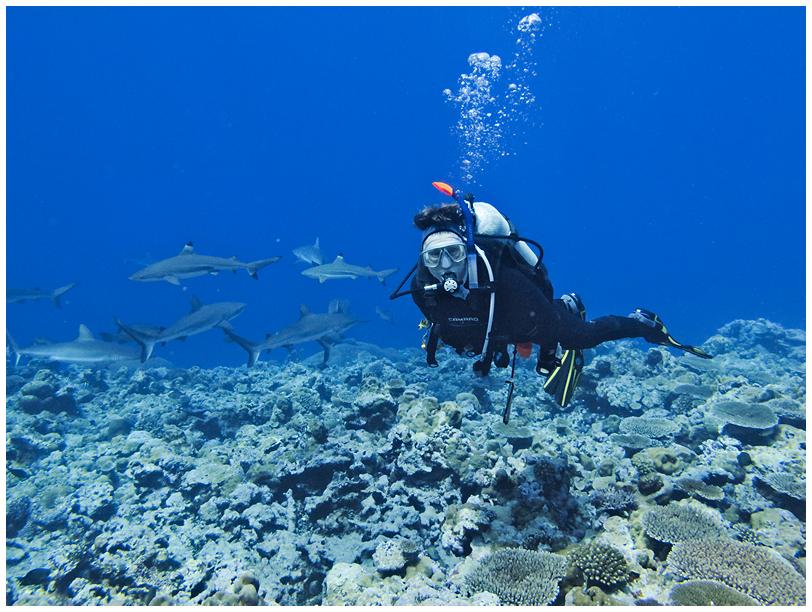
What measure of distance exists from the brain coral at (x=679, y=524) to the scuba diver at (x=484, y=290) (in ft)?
5.78

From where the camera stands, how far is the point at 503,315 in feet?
12.6

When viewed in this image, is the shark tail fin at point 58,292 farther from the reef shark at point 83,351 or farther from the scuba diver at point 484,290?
the scuba diver at point 484,290

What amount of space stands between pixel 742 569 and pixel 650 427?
13.2 feet

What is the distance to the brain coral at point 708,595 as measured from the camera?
319 cm

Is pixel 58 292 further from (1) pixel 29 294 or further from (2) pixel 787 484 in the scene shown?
(2) pixel 787 484

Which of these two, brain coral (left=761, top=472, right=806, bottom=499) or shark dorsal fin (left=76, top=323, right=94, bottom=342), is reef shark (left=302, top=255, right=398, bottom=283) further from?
brain coral (left=761, top=472, right=806, bottom=499)

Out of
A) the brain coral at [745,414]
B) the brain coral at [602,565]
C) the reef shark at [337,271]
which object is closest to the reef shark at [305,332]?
the reef shark at [337,271]

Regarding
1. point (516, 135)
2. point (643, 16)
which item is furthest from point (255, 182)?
point (643, 16)

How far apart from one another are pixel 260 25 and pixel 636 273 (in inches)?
5340

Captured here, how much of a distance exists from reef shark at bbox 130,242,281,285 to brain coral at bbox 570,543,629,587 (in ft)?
30.9

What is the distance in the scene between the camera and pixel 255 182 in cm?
13438

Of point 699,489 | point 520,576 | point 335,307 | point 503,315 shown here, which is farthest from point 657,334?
point 335,307

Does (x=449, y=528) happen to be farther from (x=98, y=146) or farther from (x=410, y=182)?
(x=98, y=146)

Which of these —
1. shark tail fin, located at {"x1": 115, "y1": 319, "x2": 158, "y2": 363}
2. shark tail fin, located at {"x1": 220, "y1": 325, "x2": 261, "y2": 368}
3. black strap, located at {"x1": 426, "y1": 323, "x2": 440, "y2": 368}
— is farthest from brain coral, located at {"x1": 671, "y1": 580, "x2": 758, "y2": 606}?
shark tail fin, located at {"x1": 115, "y1": 319, "x2": 158, "y2": 363}
